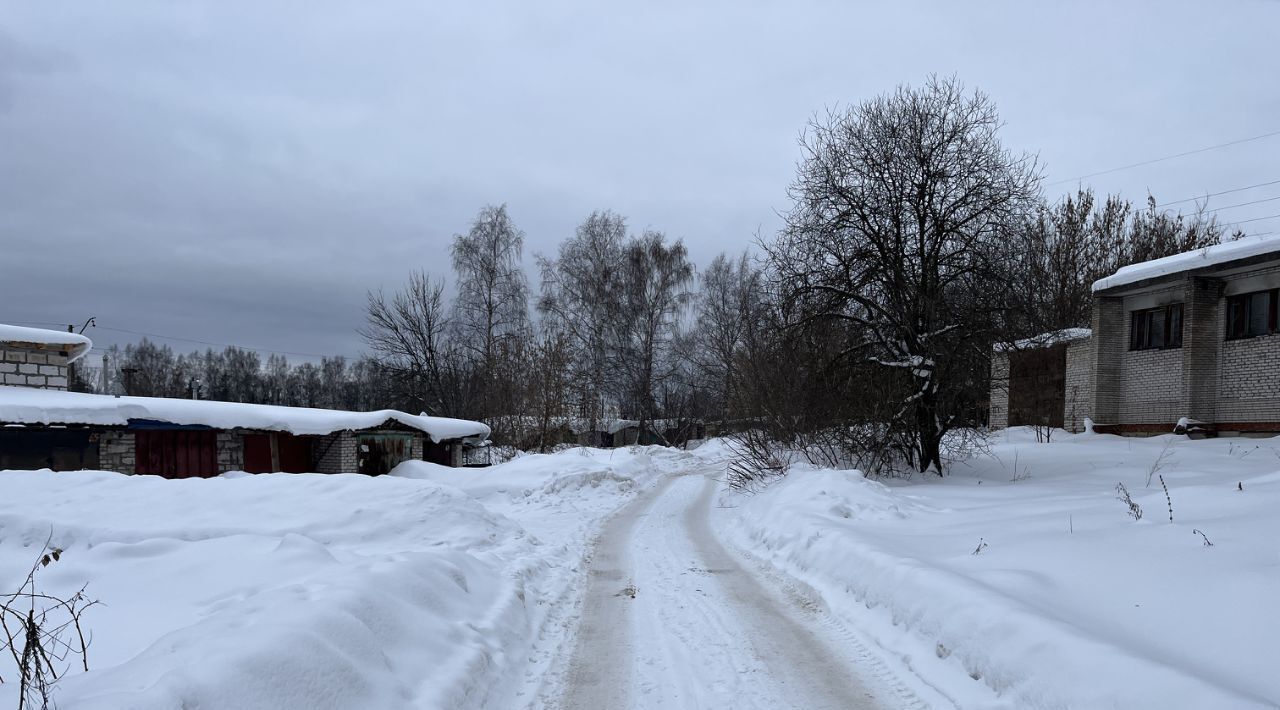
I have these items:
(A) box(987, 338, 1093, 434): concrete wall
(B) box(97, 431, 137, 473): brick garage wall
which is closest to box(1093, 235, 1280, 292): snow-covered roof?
(A) box(987, 338, 1093, 434): concrete wall

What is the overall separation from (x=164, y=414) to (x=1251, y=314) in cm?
2839

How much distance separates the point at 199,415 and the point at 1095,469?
21933mm

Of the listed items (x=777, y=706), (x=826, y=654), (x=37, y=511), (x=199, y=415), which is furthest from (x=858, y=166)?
(x=199, y=415)

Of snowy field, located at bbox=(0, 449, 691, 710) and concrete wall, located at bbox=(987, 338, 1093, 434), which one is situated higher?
concrete wall, located at bbox=(987, 338, 1093, 434)

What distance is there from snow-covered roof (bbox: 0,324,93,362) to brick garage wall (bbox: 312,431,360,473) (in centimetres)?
725

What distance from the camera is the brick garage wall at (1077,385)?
81.0ft

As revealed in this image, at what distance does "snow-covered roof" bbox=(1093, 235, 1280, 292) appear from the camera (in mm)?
18625

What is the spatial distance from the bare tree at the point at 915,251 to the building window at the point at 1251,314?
7747 millimetres

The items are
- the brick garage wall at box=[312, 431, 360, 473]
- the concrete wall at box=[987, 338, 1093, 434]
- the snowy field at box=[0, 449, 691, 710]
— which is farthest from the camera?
the concrete wall at box=[987, 338, 1093, 434]

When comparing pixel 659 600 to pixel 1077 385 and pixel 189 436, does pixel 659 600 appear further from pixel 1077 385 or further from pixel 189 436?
pixel 1077 385

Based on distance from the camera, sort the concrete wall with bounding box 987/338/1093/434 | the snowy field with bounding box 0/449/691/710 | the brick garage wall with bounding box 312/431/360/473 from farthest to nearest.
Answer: the concrete wall with bounding box 987/338/1093/434
the brick garage wall with bounding box 312/431/360/473
the snowy field with bounding box 0/449/691/710

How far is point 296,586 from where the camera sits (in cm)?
574

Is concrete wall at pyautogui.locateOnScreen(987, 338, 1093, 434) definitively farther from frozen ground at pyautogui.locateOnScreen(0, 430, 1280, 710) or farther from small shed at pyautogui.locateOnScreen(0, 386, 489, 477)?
small shed at pyautogui.locateOnScreen(0, 386, 489, 477)

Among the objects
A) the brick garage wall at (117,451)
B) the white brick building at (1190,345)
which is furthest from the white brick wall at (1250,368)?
the brick garage wall at (117,451)
